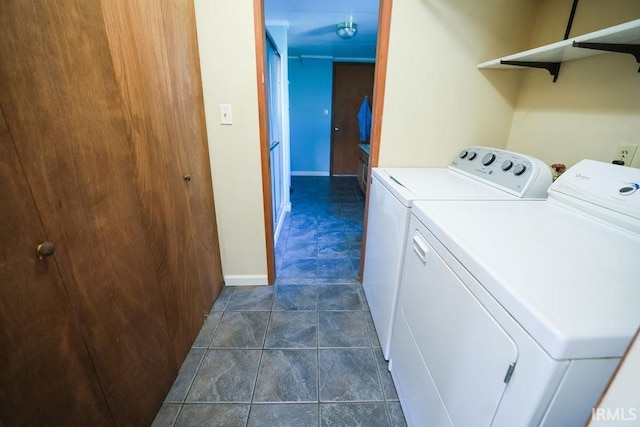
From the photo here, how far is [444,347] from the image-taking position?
80cm

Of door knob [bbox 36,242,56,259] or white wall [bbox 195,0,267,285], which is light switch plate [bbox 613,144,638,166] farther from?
door knob [bbox 36,242,56,259]

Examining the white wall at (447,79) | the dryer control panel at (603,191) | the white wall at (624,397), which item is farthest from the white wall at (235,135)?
the white wall at (624,397)

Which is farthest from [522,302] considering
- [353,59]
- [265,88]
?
[353,59]

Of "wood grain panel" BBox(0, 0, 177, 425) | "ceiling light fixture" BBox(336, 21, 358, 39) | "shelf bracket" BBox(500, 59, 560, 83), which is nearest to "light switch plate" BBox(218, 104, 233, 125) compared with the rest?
"wood grain panel" BBox(0, 0, 177, 425)

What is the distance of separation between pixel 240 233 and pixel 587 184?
6.04 feet

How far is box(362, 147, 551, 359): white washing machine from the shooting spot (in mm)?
1156

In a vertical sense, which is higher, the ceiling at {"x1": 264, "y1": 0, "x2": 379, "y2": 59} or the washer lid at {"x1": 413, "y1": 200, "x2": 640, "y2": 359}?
the ceiling at {"x1": 264, "y1": 0, "x2": 379, "y2": 59}

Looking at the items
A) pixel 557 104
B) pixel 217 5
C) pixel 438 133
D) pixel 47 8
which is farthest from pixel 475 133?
pixel 47 8

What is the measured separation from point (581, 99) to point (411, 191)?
0.91 metres

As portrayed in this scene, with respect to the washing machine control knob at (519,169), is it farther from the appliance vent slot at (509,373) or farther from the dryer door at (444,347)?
the appliance vent slot at (509,373)

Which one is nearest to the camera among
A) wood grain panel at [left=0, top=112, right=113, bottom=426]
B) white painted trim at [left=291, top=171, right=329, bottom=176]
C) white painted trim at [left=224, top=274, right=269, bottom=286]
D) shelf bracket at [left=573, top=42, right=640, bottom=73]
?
wood grain panel at [left=0, top=112, right=113, bottom=426]

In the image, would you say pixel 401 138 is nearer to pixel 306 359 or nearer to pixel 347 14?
pixel 306 359

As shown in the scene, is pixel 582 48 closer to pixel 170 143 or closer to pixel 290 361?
pixel 170 143

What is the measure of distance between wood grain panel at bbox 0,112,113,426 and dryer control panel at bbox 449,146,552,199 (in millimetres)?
1629
